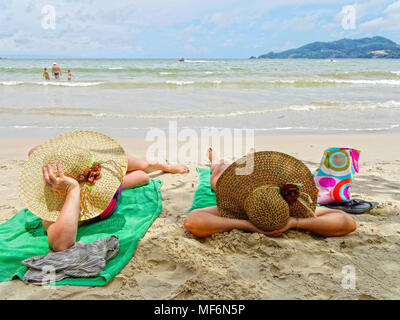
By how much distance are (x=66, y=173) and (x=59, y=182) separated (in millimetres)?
130

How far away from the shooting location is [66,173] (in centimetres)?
263

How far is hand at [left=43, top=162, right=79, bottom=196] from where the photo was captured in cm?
251

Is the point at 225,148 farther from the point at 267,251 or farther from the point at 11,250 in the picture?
the point at 11,250

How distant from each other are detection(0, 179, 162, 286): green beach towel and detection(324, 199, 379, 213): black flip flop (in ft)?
5.69

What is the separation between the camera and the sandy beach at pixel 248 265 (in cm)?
213

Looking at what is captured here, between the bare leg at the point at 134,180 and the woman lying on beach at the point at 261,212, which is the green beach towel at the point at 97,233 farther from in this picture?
the woman lying on beach at the point at 261,212

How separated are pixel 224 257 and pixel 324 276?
0.68 meters

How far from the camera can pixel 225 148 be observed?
18.9ft

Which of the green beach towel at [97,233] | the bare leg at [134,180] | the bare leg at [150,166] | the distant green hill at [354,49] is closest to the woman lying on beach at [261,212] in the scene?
the green beach towel at [97,233]

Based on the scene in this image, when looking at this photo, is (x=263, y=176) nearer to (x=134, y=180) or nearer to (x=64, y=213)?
(x=64, y=213)

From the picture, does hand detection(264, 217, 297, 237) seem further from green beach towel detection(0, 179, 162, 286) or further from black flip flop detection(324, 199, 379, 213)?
green beach towel detection(0, 179, 162, 286)

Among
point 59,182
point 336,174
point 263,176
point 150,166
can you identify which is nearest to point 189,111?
point 150,166
